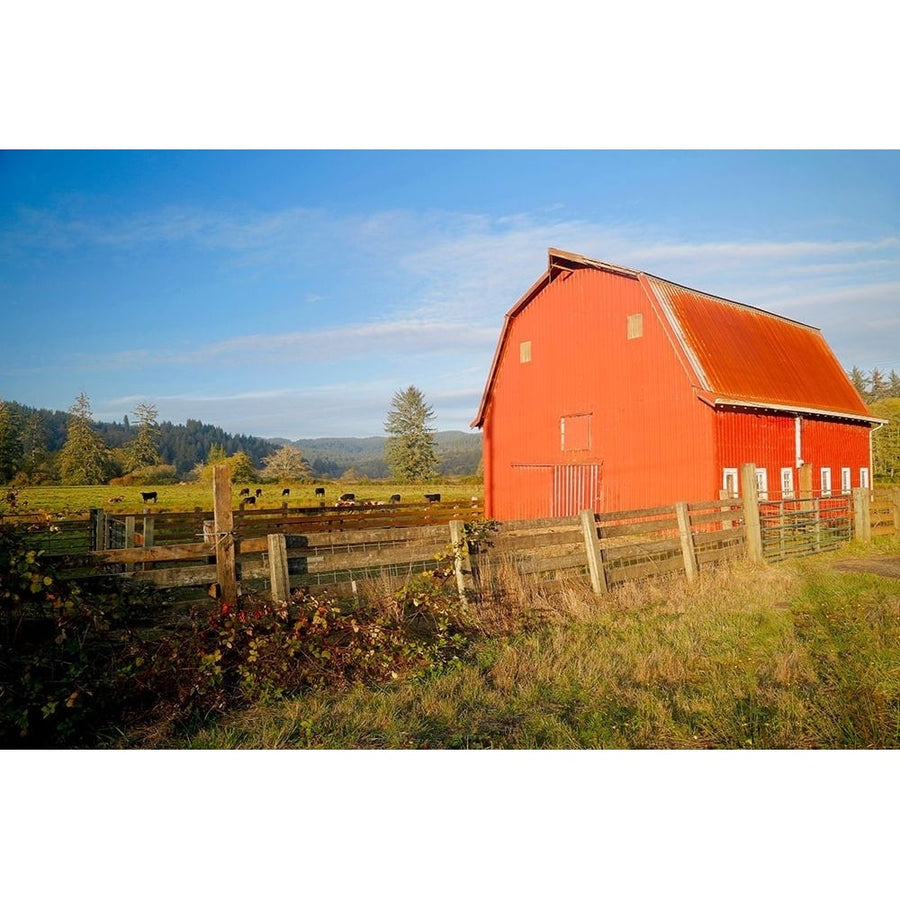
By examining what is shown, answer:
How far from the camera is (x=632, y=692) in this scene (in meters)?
4.59

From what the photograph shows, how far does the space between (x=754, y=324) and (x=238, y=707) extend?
16344mm

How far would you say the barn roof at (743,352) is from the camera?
14258mm

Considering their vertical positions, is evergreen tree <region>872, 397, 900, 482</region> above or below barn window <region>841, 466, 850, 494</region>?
above

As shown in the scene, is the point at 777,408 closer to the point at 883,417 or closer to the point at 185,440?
the point at 883,417

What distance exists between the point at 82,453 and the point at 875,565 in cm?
1088

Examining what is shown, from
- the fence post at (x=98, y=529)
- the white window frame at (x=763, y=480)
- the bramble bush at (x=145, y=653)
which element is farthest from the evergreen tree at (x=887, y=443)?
the fence post at (x=98, y=529)

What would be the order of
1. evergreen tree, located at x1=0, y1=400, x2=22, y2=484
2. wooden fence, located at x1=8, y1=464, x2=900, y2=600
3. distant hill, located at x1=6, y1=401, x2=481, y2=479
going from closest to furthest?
1. wooden fence, located at x1=8, y1=464, x2=900, y2=600
2. evergreen tree, located at x1=0, y1=400, x2=22, y2=484
3. distant hill, located at x1=6, y1=401, x2=481, y2=479

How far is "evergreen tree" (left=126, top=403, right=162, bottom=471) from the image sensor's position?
7156mm

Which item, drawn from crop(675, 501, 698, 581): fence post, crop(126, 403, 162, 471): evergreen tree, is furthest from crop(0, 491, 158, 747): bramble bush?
crop(675, 501, 698, 581): fence post

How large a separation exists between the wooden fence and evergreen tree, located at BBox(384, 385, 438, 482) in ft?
52.0

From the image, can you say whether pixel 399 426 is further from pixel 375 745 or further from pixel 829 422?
pixel 375 745

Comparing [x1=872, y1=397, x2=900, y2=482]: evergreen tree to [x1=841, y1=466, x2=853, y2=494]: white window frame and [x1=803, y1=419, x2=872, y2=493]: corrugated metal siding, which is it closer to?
[x1=803, y1=419, x2=872, y2=493]: corrugated metal siding

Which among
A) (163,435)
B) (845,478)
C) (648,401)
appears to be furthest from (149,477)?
(845,478)

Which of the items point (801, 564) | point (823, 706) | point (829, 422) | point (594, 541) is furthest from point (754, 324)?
point (823, 706)
